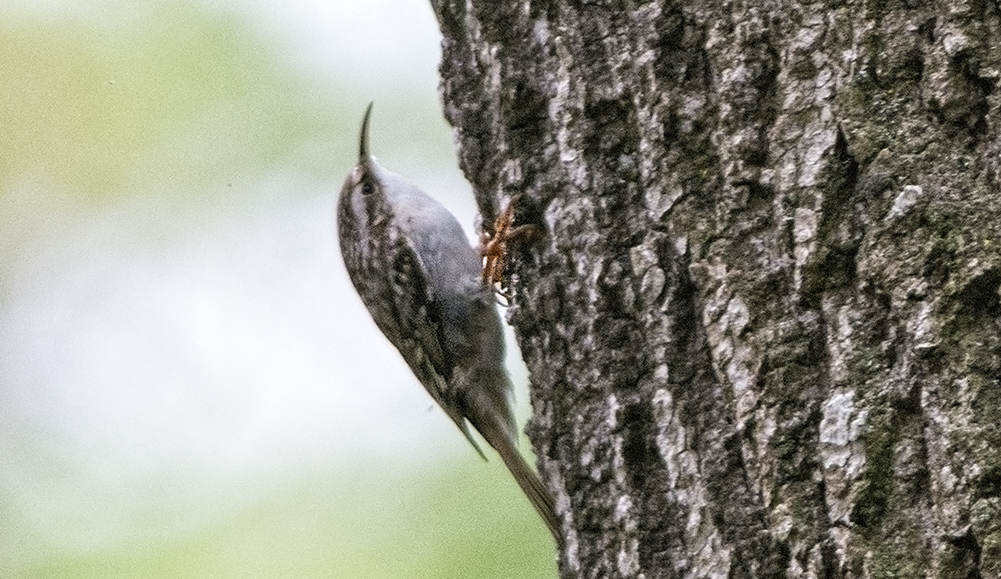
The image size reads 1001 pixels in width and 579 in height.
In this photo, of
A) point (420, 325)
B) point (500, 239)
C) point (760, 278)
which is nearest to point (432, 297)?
point (420, 325)

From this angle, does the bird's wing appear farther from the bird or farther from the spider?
the spider

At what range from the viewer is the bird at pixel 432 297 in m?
3.13

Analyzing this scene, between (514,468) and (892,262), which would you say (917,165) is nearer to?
(892,262)

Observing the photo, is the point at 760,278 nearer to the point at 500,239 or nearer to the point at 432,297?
the point at 500,239

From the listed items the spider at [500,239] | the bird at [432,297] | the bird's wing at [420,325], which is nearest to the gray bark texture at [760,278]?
the spider at [500,239]

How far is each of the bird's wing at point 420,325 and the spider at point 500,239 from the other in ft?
1.48

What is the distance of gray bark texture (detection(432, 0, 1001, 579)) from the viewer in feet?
4.65

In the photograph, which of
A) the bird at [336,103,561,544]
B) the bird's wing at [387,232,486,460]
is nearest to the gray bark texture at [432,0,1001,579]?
the bird at [336,103,561,544]

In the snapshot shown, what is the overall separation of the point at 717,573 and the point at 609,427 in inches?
12.0

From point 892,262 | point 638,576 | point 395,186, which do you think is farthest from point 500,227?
point 395,186

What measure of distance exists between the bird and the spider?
0.73ft

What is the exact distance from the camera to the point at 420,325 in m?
3.26

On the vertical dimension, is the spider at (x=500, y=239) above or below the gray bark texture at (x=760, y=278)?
above

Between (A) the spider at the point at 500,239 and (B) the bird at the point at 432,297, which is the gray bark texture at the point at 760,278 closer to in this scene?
(A) the spider at the point at 500,239
